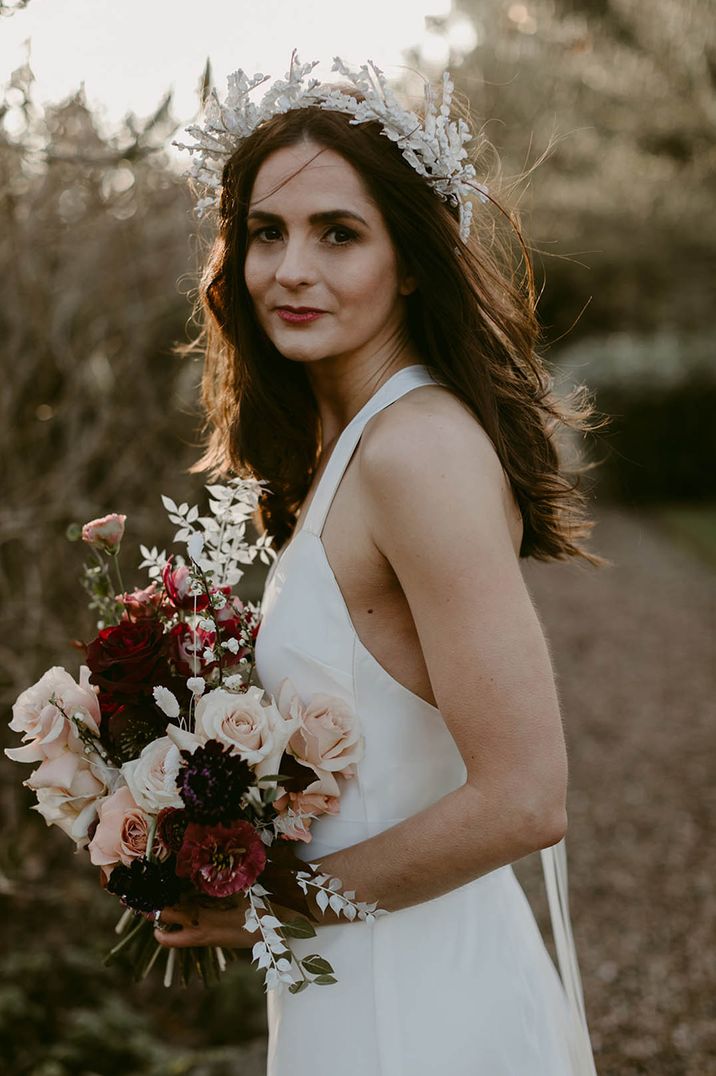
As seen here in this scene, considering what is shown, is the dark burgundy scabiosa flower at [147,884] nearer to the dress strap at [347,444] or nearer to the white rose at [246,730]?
the white rose at [246,730]

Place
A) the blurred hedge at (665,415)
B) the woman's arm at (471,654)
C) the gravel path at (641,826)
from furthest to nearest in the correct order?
the blurred hedge at (665,415) < the gravel path at (641,826) < the woman's arm at (471,654)

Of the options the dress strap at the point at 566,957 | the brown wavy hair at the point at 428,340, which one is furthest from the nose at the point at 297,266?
the dress strap at the point at 566,957

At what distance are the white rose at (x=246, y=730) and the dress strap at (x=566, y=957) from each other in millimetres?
630

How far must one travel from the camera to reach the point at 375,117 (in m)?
1.91

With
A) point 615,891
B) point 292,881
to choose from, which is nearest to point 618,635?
point 615,891

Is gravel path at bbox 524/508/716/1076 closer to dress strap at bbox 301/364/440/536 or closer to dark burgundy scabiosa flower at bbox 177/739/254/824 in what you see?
dress strap at bbox 301/364/440/536

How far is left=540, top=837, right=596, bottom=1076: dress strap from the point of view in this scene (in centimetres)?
→ 198

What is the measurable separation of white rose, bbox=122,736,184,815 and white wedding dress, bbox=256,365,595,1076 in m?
0.25

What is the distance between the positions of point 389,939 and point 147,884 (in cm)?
44

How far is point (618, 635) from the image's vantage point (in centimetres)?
991

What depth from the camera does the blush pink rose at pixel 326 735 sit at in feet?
5.65

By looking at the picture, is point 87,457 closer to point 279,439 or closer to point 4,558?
point 4,558

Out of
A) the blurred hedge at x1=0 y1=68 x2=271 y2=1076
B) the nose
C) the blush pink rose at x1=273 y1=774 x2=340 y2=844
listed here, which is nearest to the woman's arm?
the blush pink rose at x1=273 y1=774 x2=340 y2=844

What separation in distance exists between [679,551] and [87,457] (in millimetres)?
10580
